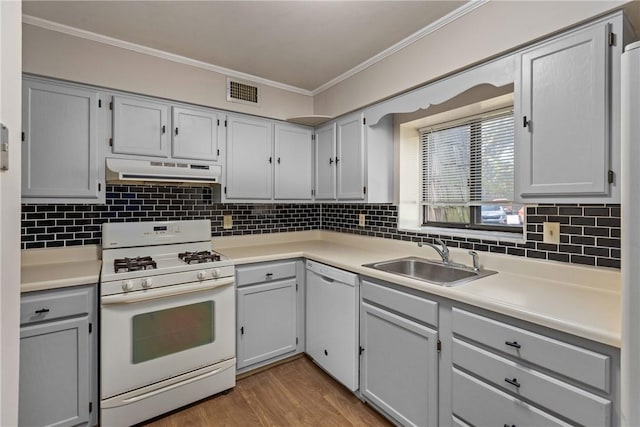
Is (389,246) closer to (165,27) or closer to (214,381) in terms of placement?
(214,381)

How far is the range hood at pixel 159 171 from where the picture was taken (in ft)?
6.86

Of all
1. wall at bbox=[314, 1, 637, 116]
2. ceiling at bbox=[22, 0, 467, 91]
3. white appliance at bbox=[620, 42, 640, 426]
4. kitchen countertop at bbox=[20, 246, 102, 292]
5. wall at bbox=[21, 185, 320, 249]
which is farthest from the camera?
wall at bbox=[21, 185, 320, 249]

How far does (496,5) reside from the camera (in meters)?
1.64

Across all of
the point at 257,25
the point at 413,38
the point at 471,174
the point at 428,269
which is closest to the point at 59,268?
the point at 257,25

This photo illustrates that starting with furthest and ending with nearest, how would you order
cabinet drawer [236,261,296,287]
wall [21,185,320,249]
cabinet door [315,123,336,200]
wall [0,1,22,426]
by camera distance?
cabinet door [315,123,336,200]
cabinet drawer [236,261,296,287]
wall [21,185,320,249]
wall [0,1,22,426]

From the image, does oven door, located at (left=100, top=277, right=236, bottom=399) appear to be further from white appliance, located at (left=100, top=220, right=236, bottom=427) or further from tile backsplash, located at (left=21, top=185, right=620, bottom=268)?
tile backsplash, located at (left=21, top=185, right=620, bottom=268)

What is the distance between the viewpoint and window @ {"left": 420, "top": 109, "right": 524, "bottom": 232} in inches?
81.4

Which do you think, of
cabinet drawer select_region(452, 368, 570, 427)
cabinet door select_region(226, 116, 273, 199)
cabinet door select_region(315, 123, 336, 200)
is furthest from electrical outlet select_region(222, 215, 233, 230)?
cabinet drawer select_region(452, 368, 570, 427)

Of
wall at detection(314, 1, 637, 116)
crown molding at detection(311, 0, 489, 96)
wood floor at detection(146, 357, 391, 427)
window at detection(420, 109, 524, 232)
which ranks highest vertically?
crown molding at detection(311, 0, 489, 96)

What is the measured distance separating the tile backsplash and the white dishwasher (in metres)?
0.71

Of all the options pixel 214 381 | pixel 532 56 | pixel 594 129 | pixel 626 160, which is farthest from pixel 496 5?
pixel 214 381

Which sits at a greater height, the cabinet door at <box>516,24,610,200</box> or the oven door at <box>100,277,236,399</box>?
the cabinet door at <box>516,24,610,200</box>

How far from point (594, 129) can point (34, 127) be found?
2955 mm

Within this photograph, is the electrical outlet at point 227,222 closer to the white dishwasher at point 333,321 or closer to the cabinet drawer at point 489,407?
A: the white dishwasher at point 333,321
